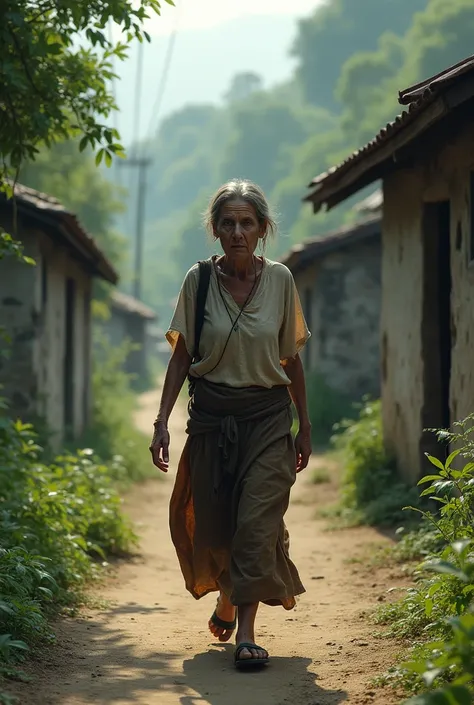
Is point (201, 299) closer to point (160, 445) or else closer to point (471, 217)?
point (160, 445)

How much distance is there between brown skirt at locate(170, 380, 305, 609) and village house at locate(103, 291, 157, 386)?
29.0 m

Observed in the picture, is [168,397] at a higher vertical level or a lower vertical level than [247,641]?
higher

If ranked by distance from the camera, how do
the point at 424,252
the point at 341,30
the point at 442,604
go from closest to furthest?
the point at 442,604, the point at 424,252, the point at 341,30

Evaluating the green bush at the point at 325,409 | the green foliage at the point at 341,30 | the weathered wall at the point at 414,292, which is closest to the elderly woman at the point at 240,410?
the weathered wall at the point at 414,292

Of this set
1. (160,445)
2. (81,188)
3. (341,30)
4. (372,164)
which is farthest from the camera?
(341,30)

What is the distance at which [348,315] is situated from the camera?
56.7 ft

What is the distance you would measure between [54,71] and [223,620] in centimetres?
402

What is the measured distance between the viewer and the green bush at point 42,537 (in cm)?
516

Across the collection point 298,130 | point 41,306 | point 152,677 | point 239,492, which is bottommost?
point 152,677

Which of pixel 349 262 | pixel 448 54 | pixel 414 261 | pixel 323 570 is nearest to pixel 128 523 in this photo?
pixel 323 570

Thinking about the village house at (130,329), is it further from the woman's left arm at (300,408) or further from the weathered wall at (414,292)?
the woman's left arm at (300,408)

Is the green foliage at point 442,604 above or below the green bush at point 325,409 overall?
below

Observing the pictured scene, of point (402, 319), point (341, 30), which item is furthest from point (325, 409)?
point (341, 30)

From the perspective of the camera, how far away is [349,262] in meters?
17.3
